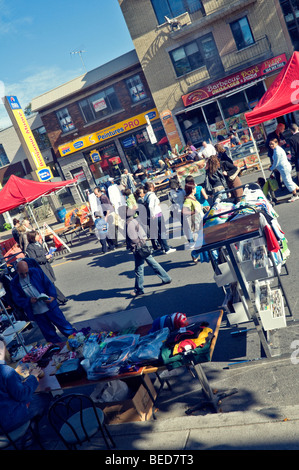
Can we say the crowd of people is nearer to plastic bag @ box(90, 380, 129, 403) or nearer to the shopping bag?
the shopping bag

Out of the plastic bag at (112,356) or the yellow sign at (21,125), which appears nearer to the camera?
the plastic bag at (112,356)

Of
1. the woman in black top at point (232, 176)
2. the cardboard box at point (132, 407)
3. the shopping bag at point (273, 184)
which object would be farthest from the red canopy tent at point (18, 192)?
the cardboard box at point (132, 407)

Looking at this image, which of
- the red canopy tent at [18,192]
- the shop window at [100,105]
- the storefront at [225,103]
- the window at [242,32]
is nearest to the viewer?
the red canopy tent at [18,192]

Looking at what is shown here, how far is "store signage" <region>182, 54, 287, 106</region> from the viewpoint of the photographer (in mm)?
22922

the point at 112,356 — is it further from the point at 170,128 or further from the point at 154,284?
the point at 170,128

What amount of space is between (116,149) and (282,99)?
20.1 metres

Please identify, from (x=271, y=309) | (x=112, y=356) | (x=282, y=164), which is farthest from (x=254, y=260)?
(x=282, y=164)

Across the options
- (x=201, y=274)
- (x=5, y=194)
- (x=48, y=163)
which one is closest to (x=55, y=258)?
(x=5, y=194)

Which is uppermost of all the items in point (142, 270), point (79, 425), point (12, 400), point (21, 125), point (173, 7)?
point (173, 7)

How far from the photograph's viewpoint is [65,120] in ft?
99.1

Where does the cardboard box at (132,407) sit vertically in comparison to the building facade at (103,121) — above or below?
below

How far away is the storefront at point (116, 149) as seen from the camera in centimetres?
2831

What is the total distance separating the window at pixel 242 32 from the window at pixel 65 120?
42.5ft

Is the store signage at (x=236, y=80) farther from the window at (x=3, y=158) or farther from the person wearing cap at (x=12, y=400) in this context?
the person wearing cap at (x=12, y=400)
